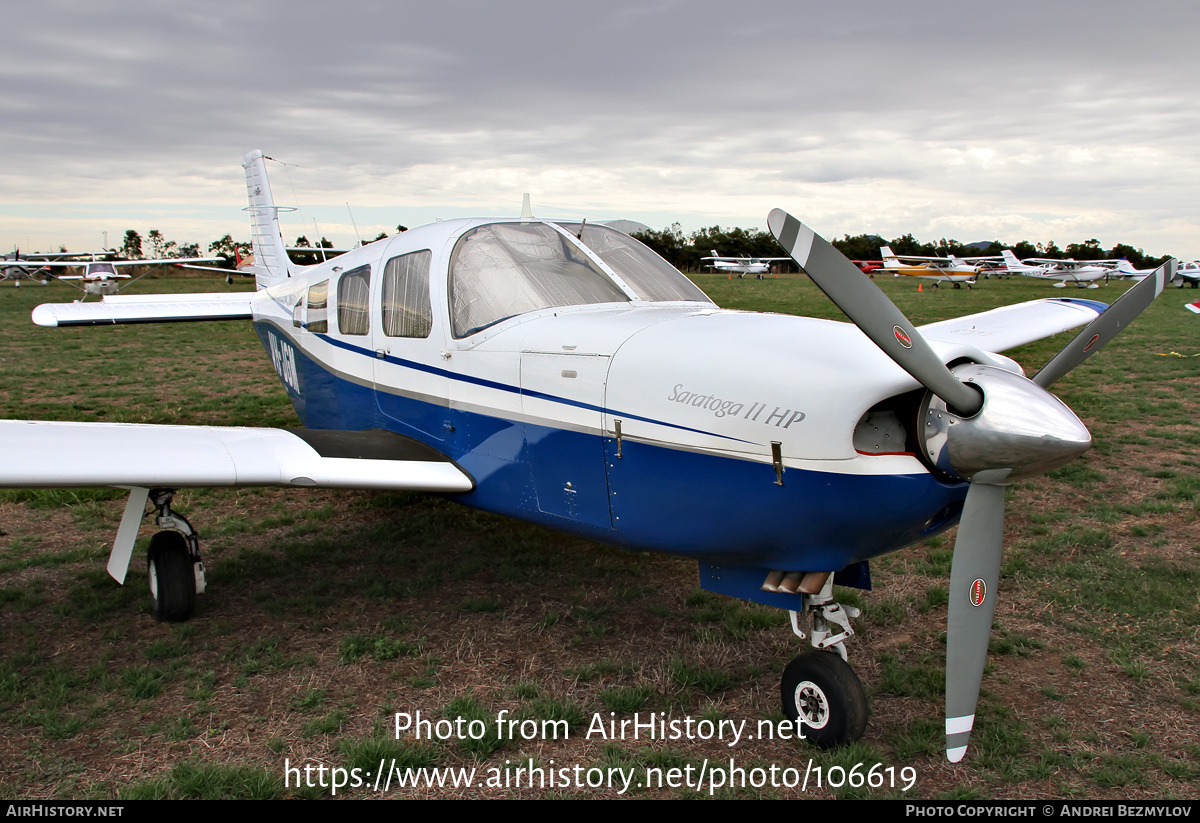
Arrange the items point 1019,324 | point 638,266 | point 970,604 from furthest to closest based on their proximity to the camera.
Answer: point 1019,324
point 638,266
point 970,604

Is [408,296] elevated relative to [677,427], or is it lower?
elevated

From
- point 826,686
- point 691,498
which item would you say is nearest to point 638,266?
point 691,498

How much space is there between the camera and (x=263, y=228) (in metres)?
9.96

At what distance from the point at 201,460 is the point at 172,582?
979 millimetres

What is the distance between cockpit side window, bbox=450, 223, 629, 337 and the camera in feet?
15.5

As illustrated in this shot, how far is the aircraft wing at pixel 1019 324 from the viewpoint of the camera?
7.24 meters

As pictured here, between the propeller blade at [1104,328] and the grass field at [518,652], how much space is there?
116cm

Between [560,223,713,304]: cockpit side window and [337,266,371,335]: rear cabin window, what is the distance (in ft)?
5.30

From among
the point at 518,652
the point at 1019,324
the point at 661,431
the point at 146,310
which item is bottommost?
the point at 518,652

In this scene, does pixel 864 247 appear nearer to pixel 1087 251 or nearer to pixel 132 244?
pixel 1087 251

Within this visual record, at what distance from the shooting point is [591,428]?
3916 millimetres

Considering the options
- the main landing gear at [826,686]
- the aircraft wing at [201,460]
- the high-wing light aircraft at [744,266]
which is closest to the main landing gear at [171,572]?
the aircraft wing at [201,460]

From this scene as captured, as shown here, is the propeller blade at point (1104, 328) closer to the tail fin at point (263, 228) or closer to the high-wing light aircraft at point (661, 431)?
the high-wing light aircraft at point (661, 431)

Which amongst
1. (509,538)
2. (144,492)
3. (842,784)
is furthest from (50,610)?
(842,784)
